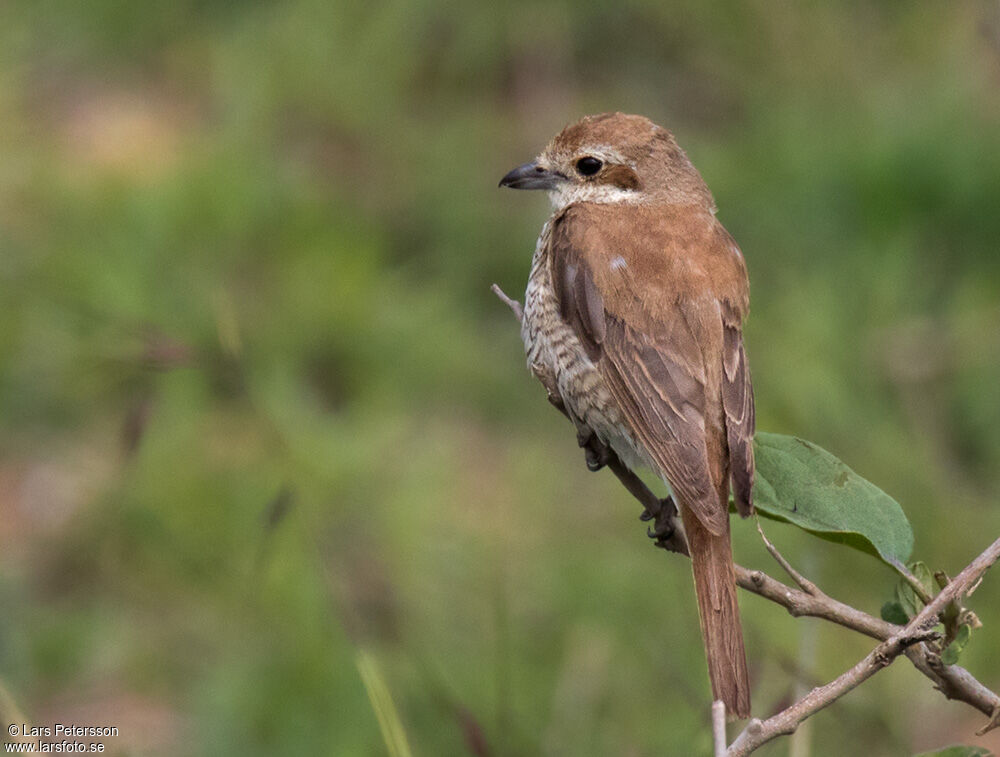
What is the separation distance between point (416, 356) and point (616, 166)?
224 centimetres

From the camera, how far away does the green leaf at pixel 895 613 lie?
2.17m

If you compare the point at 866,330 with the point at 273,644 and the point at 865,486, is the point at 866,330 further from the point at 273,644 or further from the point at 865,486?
the point at 865,486

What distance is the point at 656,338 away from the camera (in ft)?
10.6

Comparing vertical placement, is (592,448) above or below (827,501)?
below

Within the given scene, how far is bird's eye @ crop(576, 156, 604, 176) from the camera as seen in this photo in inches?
152

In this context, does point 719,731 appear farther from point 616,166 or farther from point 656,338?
point 616,166

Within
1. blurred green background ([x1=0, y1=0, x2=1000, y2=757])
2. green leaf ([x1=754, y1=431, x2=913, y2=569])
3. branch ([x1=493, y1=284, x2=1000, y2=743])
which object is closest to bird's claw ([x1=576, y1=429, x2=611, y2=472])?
blurred green background ([x1=0, y1=0, x2=1000, y2=757])

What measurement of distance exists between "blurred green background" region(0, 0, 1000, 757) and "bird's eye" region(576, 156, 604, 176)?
1009 millimetres

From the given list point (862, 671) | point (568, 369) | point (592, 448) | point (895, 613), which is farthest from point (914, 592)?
point (568, 369)

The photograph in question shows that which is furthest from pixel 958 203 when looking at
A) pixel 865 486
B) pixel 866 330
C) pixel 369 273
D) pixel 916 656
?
pixel 916 656

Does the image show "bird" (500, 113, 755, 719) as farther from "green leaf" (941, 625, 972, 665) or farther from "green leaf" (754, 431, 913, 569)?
"green leaf" (941, 625, 972, 665)

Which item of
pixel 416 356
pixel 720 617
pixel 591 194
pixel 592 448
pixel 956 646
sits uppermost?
pixel 591 194

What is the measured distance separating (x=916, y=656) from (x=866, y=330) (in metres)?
3.88

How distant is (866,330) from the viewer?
5.71 metres
